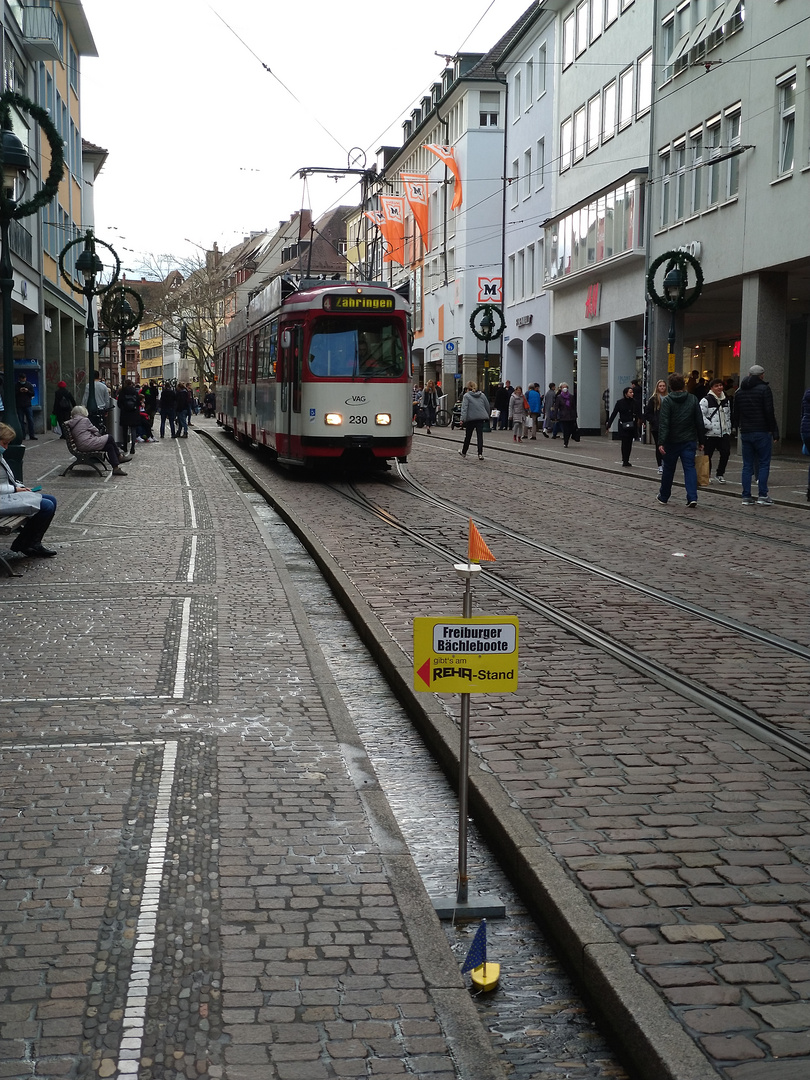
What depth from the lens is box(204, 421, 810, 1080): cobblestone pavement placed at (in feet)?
11.4

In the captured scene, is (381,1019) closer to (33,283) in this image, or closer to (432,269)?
(33,283)

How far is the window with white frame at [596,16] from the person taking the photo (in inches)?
1587

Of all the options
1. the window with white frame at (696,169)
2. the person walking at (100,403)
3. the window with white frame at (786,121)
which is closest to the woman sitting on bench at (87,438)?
the person walking at (100,403)

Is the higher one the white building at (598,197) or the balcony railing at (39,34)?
the balcony railing at (39,34)

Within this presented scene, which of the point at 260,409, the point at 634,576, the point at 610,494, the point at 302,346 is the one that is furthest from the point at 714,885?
the point at 260,409

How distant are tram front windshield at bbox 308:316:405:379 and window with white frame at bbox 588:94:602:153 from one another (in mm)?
22292

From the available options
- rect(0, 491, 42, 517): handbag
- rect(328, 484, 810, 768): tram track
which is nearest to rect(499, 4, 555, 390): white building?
rect(0, 491, 42, 517): handbag

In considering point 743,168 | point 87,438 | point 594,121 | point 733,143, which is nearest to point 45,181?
point 87,438

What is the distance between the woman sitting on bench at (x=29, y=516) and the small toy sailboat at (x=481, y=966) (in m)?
8.97

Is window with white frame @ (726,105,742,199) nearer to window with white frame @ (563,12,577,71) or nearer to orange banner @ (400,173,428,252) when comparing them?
window with white frame @ (563,12,577,71)

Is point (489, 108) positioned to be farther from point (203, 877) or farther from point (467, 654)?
point (203, 877)

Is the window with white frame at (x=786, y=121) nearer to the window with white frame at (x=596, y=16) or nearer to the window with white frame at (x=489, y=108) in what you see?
the window with white frame at (x=596, y=16)

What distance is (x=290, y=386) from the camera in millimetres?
22031

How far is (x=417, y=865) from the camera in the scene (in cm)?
491
